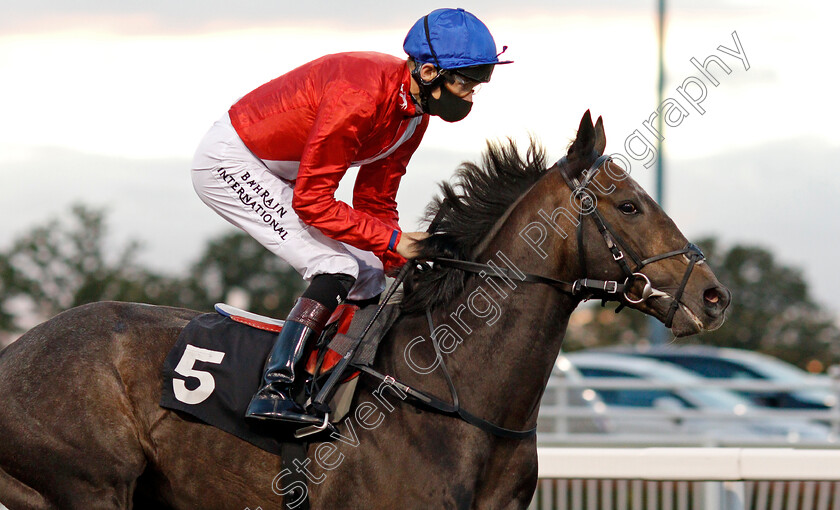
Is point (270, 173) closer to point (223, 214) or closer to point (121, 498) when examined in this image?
point (223, 214)

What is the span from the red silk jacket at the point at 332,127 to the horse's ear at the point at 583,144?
58 cm

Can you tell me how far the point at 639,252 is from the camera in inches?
134

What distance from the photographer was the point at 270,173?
12.4ft

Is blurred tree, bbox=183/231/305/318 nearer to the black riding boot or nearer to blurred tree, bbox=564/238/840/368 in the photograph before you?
blurred tree, bbox=564/238/840/368

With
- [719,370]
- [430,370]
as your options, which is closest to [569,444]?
[430,370]

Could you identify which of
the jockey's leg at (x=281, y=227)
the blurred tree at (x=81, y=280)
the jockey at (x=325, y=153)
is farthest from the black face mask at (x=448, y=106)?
the blurred tree at (x=81, y=280)

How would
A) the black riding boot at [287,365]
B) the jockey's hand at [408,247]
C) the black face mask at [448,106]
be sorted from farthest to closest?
the black face mask at [448,106] < the jockey's hand at [408,247] < the black riding boot at [287,365]

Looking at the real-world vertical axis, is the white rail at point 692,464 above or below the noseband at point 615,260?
below

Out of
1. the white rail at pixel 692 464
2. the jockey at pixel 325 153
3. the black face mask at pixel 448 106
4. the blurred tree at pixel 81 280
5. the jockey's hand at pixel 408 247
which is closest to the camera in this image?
the jockey at pixel 325 153

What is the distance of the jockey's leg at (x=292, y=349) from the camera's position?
3.32 metres

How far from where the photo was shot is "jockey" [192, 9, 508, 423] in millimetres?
3430

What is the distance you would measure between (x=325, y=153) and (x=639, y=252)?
109cm

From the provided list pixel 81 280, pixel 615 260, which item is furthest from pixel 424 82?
pixel 81 280

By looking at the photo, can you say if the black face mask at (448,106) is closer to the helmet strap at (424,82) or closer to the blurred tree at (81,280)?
the helmet strap at (424,82)
